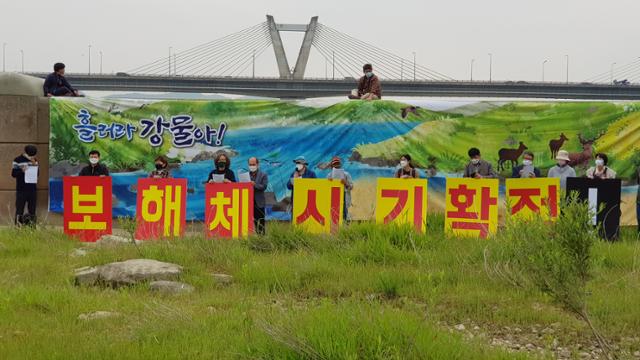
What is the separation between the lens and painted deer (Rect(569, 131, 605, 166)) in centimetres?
1116

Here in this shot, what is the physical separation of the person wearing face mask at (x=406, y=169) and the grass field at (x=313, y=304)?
8.46 ft

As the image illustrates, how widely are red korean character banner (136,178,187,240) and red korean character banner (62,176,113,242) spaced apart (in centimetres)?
45

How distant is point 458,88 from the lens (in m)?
53.5

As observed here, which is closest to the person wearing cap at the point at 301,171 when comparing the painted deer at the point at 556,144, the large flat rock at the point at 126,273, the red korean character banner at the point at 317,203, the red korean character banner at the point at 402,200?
the red korean character banner at the point at 317,203

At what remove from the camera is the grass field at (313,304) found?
13.4ft

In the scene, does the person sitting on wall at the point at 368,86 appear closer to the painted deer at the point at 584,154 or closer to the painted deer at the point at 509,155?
the painted deer at the point at 509,155

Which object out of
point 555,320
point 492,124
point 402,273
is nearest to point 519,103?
point 492,124

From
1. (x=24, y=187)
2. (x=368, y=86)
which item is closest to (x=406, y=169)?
(x=368, y=86)

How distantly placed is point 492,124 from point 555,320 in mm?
6660

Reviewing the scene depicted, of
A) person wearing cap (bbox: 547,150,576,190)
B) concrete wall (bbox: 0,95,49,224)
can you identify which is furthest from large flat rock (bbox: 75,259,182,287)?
person wearing cap (bbox: 547,150,576,190)

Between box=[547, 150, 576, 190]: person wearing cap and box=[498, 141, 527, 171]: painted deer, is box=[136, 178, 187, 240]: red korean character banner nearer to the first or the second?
box=[498, 141, 527, 171]: painted deer

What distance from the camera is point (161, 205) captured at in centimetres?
916

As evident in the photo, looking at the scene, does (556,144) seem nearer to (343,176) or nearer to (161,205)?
(343,176)

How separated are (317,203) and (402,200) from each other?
97 centimetres
